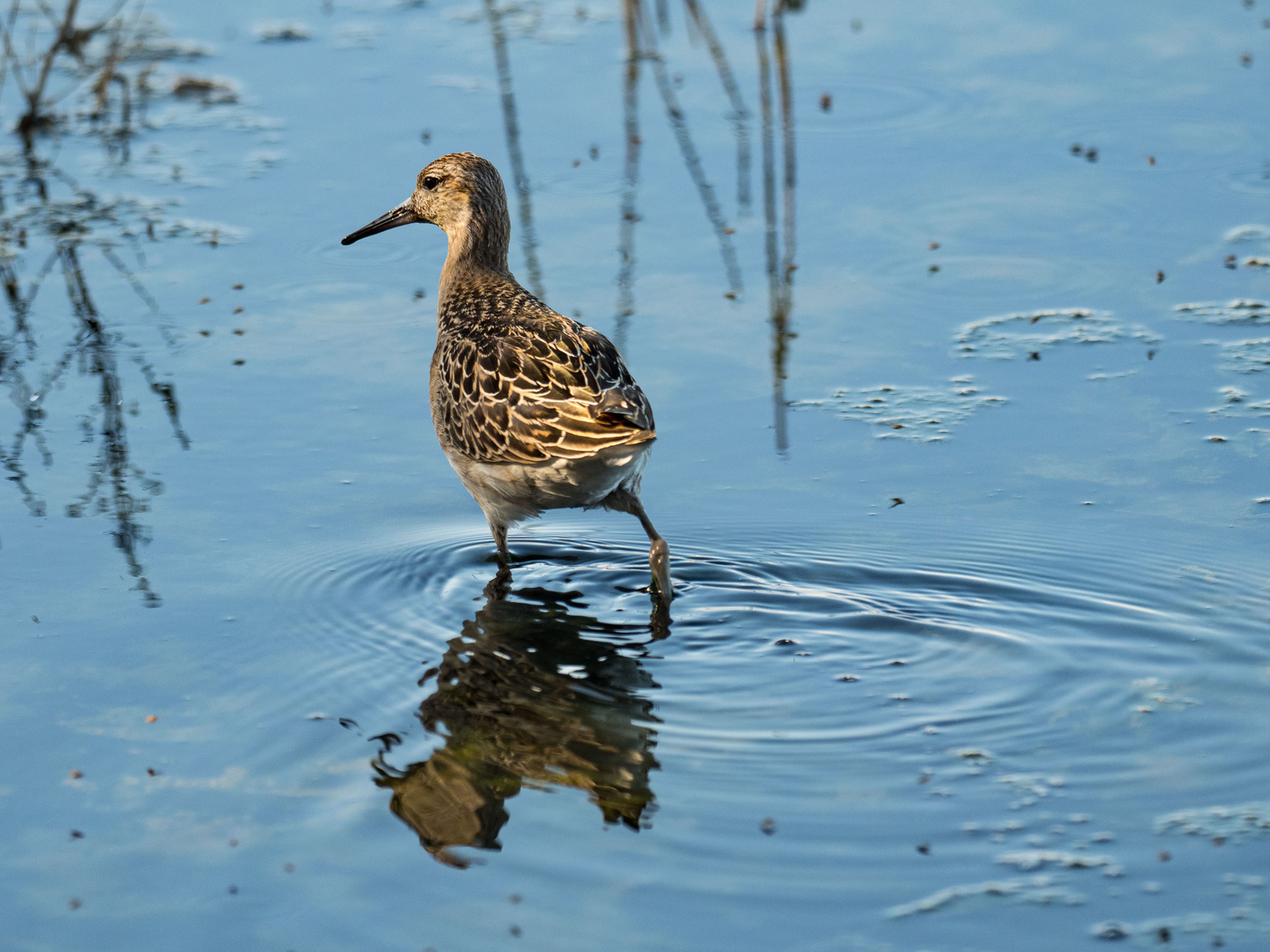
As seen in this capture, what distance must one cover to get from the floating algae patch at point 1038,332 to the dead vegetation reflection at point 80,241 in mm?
4057

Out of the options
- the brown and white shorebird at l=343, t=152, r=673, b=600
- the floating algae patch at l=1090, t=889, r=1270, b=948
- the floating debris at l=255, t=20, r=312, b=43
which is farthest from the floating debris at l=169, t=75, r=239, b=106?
the floating algae patch at l=1090, t=889, r=1270, b=948

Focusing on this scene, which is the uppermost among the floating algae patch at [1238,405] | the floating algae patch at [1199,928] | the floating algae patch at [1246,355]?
the floating algae patch at [1246,355]

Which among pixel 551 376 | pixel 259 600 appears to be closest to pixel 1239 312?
pixel 551 376

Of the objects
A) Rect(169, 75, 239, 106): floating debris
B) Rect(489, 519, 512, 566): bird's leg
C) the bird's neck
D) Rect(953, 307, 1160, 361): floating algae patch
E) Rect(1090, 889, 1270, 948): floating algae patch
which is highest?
Rect(169, 75, 239, 106): floating debris

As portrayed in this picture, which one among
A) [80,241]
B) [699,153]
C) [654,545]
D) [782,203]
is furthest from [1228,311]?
[80,241]

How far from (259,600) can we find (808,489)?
245 cm

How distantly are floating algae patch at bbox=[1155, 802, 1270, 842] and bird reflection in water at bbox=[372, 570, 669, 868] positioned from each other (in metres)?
1.58

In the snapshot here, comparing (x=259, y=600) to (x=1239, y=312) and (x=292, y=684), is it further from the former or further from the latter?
(x=1239, y=312)

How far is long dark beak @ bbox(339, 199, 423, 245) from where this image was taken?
315 inches

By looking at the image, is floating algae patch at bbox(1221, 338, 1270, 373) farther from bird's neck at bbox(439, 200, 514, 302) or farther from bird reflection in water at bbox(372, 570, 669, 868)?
bird's neck at bbox(439, 200, 514, 302)

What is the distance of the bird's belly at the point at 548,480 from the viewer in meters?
6.02

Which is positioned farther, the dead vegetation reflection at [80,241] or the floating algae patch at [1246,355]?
the floating algae patch at [1246,355]

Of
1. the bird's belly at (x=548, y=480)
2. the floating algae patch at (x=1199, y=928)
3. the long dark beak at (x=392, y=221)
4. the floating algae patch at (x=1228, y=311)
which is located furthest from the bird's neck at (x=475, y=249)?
the floating algae patch at (x=1199, y=928)

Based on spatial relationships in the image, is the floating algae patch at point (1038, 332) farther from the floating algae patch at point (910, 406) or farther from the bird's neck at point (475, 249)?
the bird's neck at point (475, 249)
